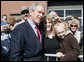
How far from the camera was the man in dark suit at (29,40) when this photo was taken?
12.1 feet

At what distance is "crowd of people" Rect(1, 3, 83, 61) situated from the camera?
147 inches

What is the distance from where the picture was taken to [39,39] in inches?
152

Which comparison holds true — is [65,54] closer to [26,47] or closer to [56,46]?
[56,46]

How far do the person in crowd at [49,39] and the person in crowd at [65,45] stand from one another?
0.07m

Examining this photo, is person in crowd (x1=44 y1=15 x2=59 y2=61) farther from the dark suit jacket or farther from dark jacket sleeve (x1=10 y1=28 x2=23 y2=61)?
dark jacket sleeve (x1=10 y1=28 x2=23 y2=61)

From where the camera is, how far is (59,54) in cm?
418

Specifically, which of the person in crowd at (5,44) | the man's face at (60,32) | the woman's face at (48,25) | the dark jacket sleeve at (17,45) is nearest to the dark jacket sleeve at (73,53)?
the man's face at (60,32)

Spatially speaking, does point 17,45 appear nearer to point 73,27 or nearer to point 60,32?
point 60,32

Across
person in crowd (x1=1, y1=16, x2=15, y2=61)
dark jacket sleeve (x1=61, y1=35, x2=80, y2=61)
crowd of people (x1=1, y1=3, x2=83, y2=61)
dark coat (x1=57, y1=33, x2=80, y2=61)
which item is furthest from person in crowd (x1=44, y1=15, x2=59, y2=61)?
person in crowd (x1=1, y1=16, x2=15, y2=61)

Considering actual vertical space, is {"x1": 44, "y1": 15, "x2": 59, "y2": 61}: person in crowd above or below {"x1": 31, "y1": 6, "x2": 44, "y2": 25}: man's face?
below

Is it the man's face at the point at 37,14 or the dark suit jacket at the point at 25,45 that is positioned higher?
the man's face at the point at 37,14

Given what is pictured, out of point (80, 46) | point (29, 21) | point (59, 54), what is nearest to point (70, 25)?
point (80, 46)

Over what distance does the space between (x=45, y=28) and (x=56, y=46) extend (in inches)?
12.9

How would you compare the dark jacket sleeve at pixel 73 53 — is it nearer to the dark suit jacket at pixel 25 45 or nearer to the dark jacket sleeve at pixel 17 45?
the dark suit jacket at pixel 25 45
